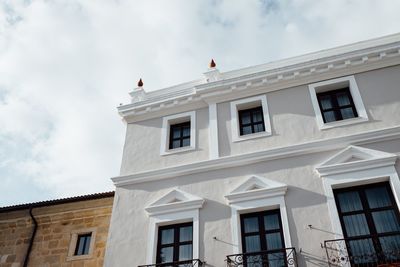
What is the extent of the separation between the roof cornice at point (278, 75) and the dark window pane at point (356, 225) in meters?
4.47

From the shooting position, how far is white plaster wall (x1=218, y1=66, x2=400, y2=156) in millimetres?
10867

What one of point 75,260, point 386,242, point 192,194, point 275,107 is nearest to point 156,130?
point 192,194

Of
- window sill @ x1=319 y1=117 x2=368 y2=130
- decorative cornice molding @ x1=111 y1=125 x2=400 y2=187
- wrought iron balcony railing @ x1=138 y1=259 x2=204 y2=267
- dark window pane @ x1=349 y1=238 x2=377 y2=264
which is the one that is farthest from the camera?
window sill @ x1=319 y1=117 x2=368 y2=130

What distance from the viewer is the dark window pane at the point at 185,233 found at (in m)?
10.5

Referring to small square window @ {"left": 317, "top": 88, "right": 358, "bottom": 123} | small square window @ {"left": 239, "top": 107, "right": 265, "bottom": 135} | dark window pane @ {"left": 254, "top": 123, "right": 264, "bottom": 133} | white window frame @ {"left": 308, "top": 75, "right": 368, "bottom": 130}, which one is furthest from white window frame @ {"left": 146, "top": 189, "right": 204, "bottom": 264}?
small square window @ {"left": 317, "top": 88, "right": 358, "bottom": 123}

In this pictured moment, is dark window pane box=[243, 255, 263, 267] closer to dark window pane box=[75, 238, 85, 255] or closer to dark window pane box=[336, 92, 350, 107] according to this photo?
dark window pane box=[336, 92, 350, 107]

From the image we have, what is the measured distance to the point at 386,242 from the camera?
880cm

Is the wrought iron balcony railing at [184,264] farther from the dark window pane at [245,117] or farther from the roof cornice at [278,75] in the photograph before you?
the roof cornice at [278,75]

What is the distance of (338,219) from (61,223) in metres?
8.80

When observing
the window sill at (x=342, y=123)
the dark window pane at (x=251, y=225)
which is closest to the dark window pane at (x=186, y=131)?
the dark window pane at (x=251, y=225)

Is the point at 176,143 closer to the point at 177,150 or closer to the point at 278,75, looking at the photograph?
the point at 177,150

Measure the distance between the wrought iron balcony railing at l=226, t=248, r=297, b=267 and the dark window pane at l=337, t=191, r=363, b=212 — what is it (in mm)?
1679

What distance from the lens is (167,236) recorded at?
1077 centimetres

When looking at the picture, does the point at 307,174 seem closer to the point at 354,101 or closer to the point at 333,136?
the point at 333,136
